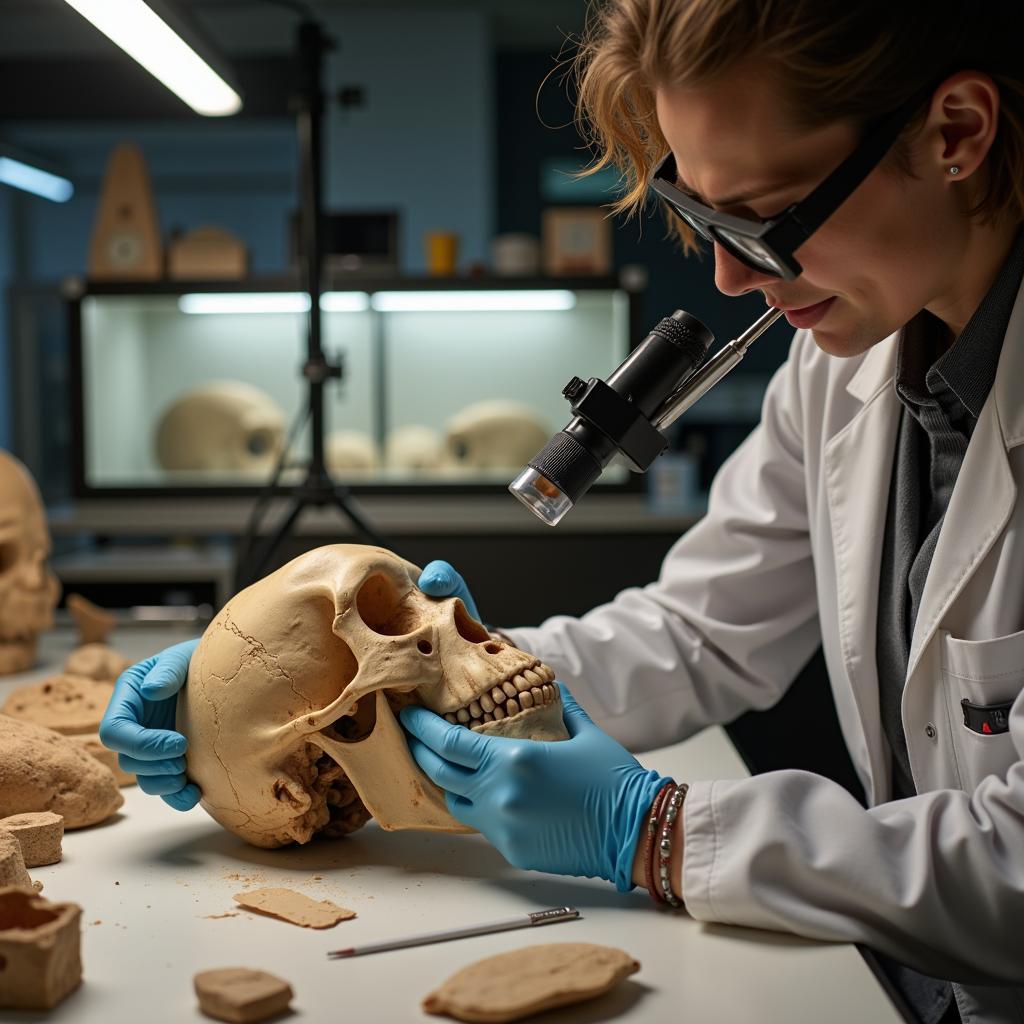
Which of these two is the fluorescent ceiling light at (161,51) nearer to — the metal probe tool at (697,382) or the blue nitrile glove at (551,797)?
the metal probe tool at (697,382)

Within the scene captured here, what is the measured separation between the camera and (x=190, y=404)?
4176mm

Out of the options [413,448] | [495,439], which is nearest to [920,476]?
[495,439]

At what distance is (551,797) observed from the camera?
1.11 meters

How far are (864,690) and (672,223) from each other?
0.69 meters

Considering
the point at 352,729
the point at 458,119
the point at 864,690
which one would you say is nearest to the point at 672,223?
the point at 864,690

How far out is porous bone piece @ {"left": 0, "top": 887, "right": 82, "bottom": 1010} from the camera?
88 centimetres

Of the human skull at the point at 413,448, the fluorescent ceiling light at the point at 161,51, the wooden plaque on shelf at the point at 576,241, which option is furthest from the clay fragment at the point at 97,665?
the wooden plaque on shelf at the point at 576,241

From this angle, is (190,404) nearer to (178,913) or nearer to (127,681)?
(127,681)

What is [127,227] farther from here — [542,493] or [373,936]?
[373,936]

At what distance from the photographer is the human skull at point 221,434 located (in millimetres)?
4145

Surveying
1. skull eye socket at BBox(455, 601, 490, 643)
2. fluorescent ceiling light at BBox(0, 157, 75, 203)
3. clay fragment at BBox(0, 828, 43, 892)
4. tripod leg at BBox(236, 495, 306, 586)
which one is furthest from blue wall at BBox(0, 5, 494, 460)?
clay fragment at BBox(0, 828, 43, 892)

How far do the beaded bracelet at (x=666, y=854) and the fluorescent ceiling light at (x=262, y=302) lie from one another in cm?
320

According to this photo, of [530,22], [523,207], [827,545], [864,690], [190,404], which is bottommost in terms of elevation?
[864,690]

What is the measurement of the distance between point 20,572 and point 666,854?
5.17 ft
